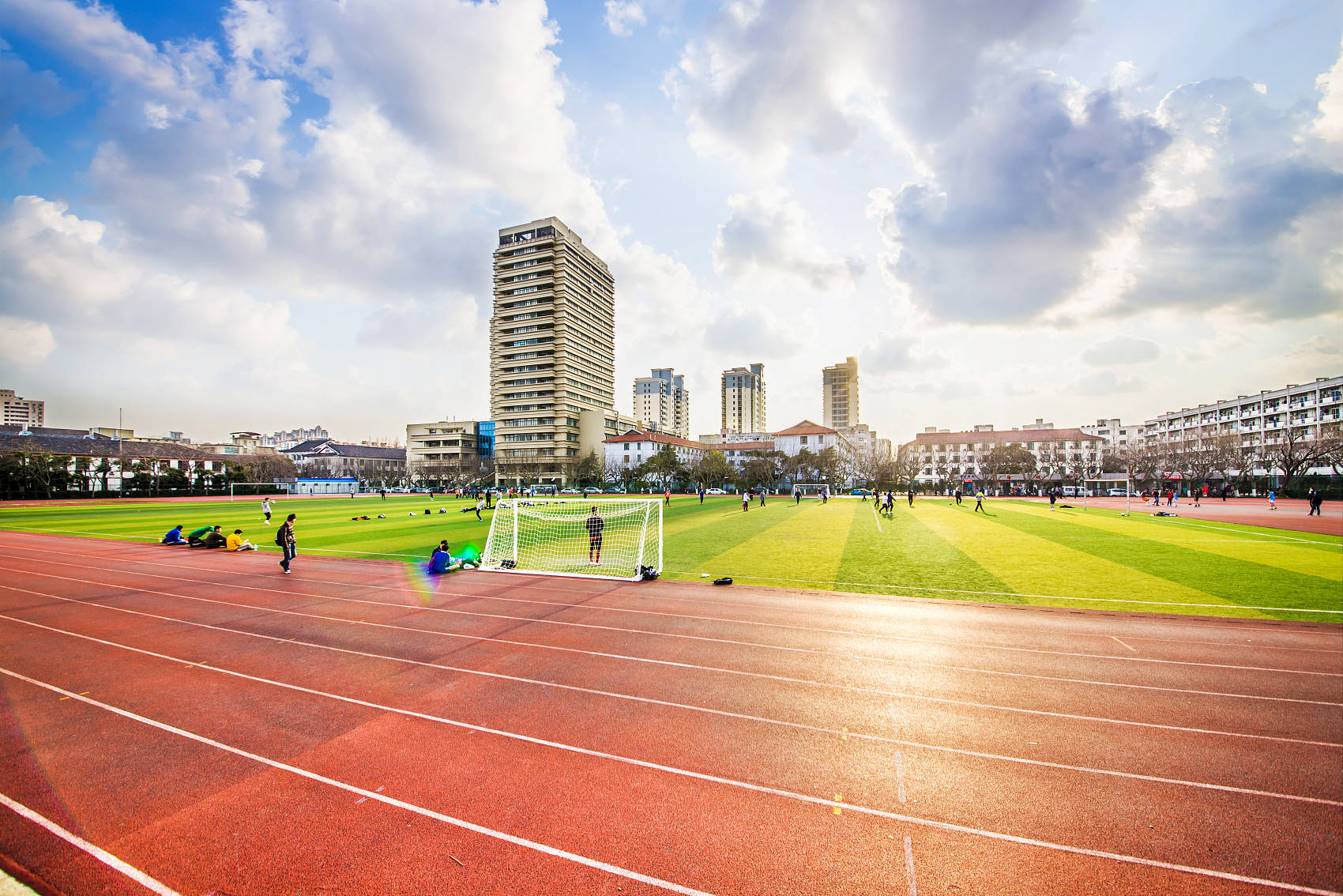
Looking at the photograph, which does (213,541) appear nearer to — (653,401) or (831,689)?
(831,689)

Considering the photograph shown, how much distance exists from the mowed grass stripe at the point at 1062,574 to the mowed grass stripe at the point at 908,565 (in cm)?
59

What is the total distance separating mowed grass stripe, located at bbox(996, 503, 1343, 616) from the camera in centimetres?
1260

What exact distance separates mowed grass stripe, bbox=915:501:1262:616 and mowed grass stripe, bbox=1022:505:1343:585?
10.7ft

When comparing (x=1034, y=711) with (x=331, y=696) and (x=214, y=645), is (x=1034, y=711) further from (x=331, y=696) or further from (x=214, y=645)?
(x=214, y=645)

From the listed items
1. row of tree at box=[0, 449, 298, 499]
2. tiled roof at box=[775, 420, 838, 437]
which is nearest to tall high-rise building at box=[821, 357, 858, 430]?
tiled roof at box=[775, 420, 838, 437]

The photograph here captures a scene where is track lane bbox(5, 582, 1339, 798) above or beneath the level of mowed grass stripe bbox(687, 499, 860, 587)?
above

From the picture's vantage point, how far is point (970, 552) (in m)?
20.3

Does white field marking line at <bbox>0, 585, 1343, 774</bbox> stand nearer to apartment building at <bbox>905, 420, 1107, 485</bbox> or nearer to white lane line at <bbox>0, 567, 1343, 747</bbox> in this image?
white lane line at <bbox>0, 567, 1343, 747</bbox>

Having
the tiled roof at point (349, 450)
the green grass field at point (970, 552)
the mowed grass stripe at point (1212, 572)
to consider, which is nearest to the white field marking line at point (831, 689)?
the green grass field at point (970, 552)

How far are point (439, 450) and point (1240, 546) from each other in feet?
414

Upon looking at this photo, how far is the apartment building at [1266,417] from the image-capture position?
7288cm

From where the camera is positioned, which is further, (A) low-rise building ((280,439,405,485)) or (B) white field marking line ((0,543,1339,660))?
(A) low-rise building ((280,439,405,485))

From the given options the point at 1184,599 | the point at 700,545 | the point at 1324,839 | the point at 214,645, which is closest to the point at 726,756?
the point at 1324,839

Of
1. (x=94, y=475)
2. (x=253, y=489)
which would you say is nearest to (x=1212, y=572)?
(x=253, y=489)
